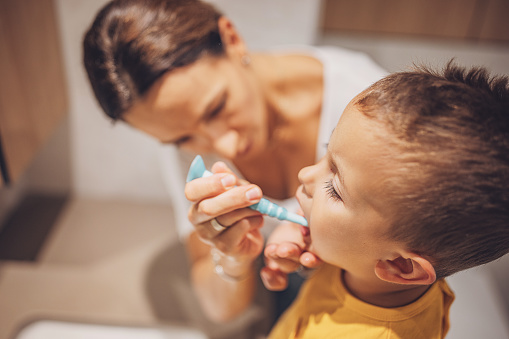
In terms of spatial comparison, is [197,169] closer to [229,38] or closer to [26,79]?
[229,38]

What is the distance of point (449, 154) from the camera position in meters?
0.37

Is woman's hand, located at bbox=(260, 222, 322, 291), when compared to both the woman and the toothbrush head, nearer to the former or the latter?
the woman

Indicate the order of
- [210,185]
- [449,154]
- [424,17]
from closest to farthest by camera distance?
[449,154], [210,185], [424,17]

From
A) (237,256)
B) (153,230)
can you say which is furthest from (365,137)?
(153,230)

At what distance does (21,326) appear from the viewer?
958mm

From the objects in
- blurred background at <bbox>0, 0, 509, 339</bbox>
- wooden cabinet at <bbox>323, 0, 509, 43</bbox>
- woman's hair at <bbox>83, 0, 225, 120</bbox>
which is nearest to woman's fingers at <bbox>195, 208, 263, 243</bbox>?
woman's hair at <bbox>83, 0, 225, 120</bbox>

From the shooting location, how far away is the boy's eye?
458mm

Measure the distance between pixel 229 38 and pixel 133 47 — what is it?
0.69 ft

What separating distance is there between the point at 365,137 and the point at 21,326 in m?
0.92

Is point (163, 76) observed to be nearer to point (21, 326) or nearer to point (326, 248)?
point (326, 248)

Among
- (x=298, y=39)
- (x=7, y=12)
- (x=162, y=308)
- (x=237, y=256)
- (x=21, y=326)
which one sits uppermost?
(x=7, y=12)

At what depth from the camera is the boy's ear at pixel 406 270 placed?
0.44 metres

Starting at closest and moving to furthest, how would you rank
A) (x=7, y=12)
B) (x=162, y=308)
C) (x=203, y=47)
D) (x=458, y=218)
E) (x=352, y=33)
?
(x=458, y=218)
(x=203, y=47)
(x=7, y=12)
(x=162, y=308)
(x=352, y=33)

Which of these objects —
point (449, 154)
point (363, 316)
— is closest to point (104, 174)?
point (363, 316)
